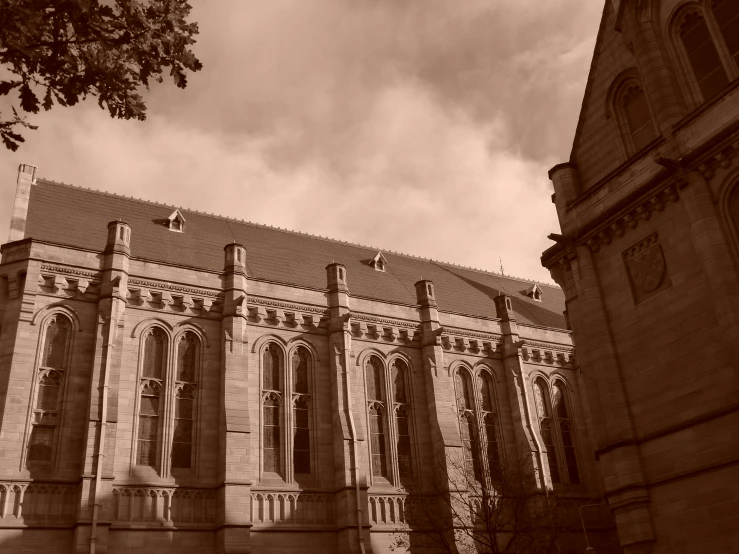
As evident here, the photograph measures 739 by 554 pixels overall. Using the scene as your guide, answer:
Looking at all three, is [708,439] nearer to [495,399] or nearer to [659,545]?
[659,545]

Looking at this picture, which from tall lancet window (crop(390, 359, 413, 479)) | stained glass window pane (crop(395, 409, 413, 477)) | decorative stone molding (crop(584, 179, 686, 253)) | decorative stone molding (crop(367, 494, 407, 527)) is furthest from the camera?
tall lancet window (crop(390, 359, 413, 479))

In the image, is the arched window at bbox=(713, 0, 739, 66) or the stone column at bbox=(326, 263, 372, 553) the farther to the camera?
the stone column at bbox=(326, 263, 372, 553)

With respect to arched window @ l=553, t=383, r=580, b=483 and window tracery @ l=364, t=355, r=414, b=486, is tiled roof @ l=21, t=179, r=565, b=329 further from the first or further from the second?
arched window @ l=553, t=383, r=580, b=483

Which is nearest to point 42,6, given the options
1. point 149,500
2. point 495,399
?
point 149,500

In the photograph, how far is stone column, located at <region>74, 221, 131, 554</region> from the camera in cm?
2272

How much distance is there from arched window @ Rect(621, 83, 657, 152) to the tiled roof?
17312 mm

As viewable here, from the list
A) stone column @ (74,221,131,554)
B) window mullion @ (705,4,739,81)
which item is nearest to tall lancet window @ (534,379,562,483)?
stone column @ (74,221,131,554)

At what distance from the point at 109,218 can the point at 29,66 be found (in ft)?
88.3

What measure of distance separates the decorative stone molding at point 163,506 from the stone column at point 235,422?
21.8 inches

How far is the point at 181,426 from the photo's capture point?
88.1ft

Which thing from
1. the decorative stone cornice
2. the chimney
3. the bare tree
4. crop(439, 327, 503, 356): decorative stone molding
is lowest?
the bare tree

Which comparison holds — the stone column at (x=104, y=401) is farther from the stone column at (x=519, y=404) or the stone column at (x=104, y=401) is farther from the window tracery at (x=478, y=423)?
the stone column at (x=519, y=404)

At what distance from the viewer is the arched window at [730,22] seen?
1600cm

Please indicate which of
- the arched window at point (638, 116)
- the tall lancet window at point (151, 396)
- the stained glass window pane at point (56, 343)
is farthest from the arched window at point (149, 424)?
the arched window at point (638, 116)
